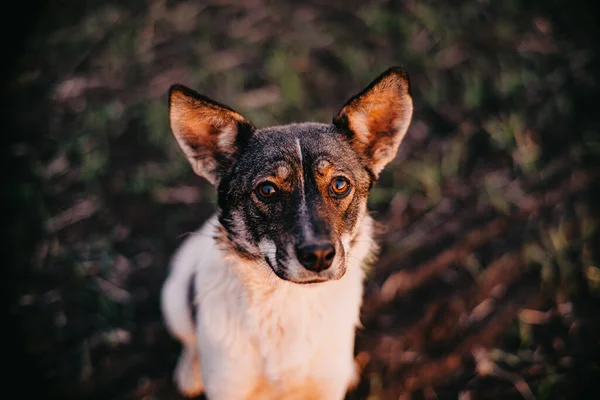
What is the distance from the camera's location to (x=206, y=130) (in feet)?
8.36

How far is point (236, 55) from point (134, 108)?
5.06 feet

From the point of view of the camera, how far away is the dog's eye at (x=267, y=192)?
2436 millimetres

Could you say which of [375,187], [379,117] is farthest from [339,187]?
[375,187]

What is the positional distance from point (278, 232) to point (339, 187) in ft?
1.45

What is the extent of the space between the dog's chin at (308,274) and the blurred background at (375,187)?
1548mm

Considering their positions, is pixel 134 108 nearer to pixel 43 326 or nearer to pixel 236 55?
pixel 236 55

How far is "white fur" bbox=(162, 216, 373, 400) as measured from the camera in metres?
2.49

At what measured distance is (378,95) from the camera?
8.17 ft

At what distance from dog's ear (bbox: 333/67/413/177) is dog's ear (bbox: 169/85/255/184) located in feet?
1.95

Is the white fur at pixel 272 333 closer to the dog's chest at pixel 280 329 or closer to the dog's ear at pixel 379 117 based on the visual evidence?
the dog's chest at pixel 280 329

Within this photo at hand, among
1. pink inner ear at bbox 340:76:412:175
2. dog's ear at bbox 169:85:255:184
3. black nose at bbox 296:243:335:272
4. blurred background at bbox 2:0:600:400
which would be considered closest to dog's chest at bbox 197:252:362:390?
black nose at bbox 296:243:335:272

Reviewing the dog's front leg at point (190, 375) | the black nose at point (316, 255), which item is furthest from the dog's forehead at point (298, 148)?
the dog's front leg at point (190, 375)

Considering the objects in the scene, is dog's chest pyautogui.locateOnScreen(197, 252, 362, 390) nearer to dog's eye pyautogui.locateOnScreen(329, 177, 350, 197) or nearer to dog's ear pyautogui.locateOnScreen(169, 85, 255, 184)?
dog's eye pyautogui.locateOnScreen(329, 177, 350, 197)

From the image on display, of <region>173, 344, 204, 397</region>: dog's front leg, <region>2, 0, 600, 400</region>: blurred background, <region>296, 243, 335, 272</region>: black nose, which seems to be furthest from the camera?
<region>2, 0, 600, 400</region>: blurred background
